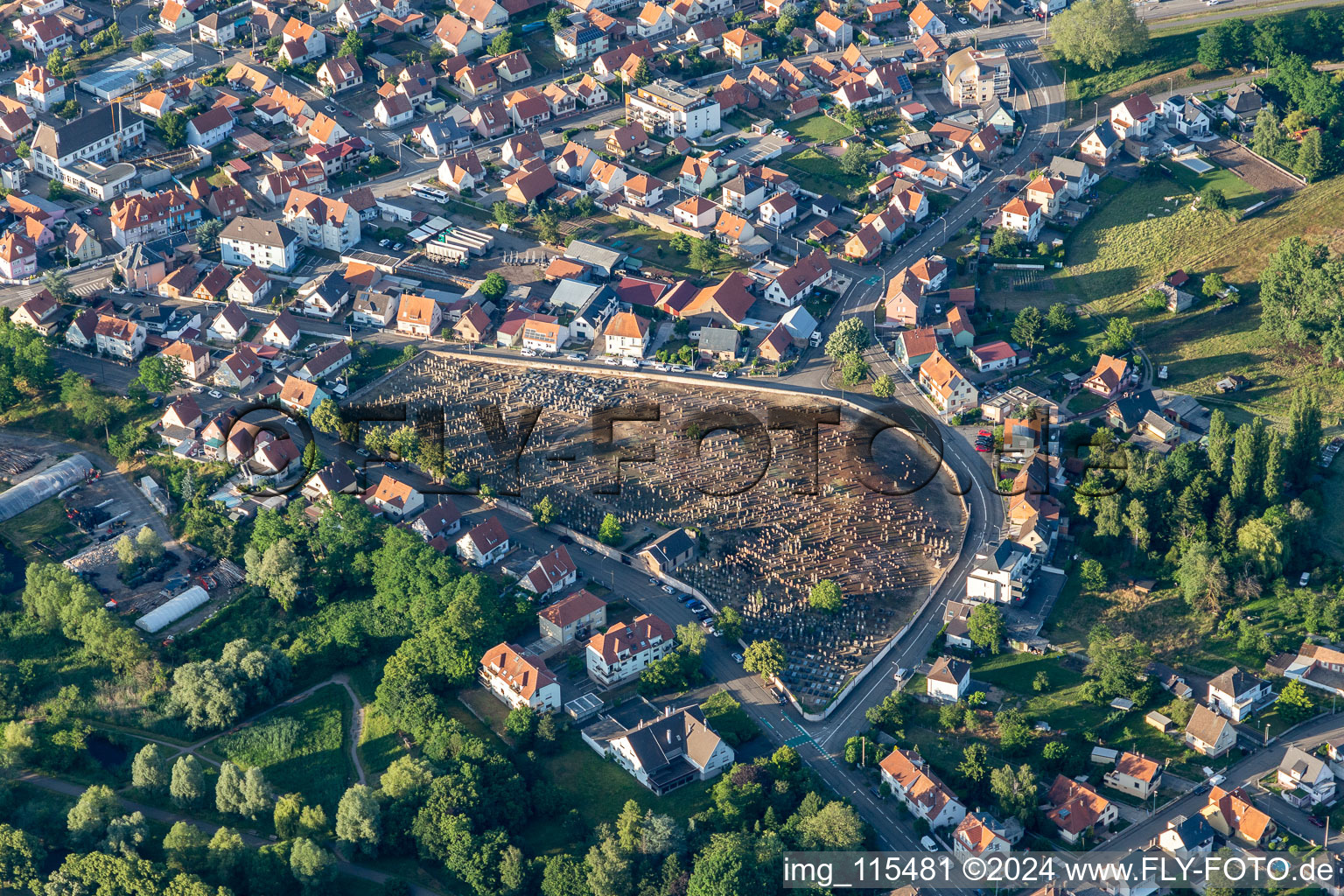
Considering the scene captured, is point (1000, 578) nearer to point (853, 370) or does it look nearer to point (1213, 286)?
point (853, 370)

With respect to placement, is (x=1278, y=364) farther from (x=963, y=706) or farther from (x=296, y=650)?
(x=296, y=650)

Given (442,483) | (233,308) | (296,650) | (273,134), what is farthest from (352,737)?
(273,134)

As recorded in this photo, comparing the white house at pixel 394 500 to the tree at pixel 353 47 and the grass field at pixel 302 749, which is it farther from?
the tree at pixel 353 47

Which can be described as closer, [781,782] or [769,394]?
[781,782]

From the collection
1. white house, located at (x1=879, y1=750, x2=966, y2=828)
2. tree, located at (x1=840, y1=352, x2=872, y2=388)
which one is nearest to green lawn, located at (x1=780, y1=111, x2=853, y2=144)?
tree, located at (x1=840, y1=352, x2=872, y2=388)

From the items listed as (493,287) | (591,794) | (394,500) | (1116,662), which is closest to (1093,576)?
(1116,662)

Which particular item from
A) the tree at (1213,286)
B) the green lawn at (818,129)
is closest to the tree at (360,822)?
the tree at (1213,286)

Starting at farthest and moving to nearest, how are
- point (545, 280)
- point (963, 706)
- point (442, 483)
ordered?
point (545, 280), point (442, 483), point (963, 706)

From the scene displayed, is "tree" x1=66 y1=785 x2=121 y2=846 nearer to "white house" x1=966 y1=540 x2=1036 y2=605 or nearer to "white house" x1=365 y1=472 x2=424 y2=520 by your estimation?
"white house" x1=365 y1=472 x2=424 y2=520
